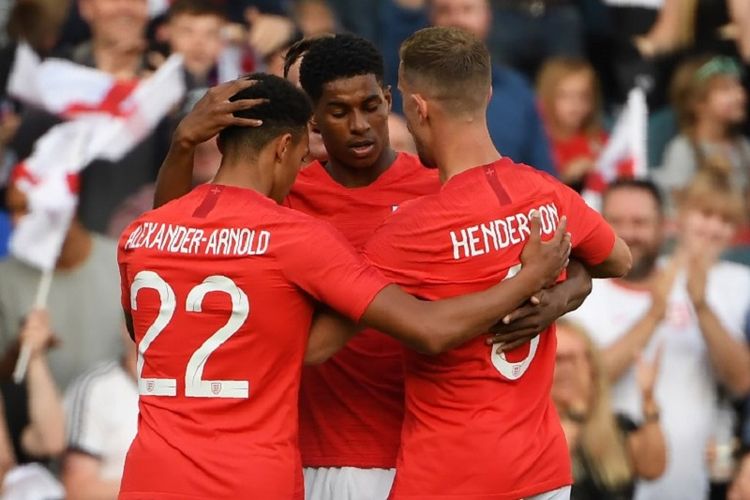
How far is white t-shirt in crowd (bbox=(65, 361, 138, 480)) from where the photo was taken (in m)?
7.27

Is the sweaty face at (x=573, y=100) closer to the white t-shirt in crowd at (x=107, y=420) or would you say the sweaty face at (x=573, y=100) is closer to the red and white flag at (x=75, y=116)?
the red and white flag at (x=75, y=116)

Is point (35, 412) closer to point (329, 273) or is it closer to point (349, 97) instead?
point (349, 97)

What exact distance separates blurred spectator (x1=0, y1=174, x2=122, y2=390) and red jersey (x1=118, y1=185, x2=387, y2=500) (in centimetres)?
297

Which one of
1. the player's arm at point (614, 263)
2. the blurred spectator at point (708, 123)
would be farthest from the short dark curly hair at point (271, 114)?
the blurred spectator at point (708, 123)

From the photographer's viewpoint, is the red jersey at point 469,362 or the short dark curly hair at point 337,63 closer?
the red jersey at point 469,362

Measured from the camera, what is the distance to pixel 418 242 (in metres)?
4.60

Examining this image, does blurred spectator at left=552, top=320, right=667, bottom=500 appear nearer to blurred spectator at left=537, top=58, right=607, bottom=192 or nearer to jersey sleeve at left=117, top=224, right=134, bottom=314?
blurred spectator at left=537, top=58, right=607, bottom=192

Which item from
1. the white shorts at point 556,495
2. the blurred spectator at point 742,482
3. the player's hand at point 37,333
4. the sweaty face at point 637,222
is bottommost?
the blurred spectator at point 742,482

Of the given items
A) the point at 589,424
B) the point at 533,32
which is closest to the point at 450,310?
the point at 589,424

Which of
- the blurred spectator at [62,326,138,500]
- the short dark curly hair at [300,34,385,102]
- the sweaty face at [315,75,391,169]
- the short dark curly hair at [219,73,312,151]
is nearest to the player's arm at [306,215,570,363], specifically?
the short dark curly hair at [219,73,312,151]

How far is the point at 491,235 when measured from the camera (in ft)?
15.1

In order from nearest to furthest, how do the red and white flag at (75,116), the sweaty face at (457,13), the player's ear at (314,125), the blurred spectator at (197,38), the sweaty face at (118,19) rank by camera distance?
1. the player's ear at (314,125)
2. the red and white flag at (75,116)
3. the sweaty face at (118,19)
4. the blurred spectator at (197,38)
5. the sweaty face at (457,13)

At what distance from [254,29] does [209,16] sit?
23 centimetres

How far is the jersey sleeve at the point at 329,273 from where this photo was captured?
446 cm
